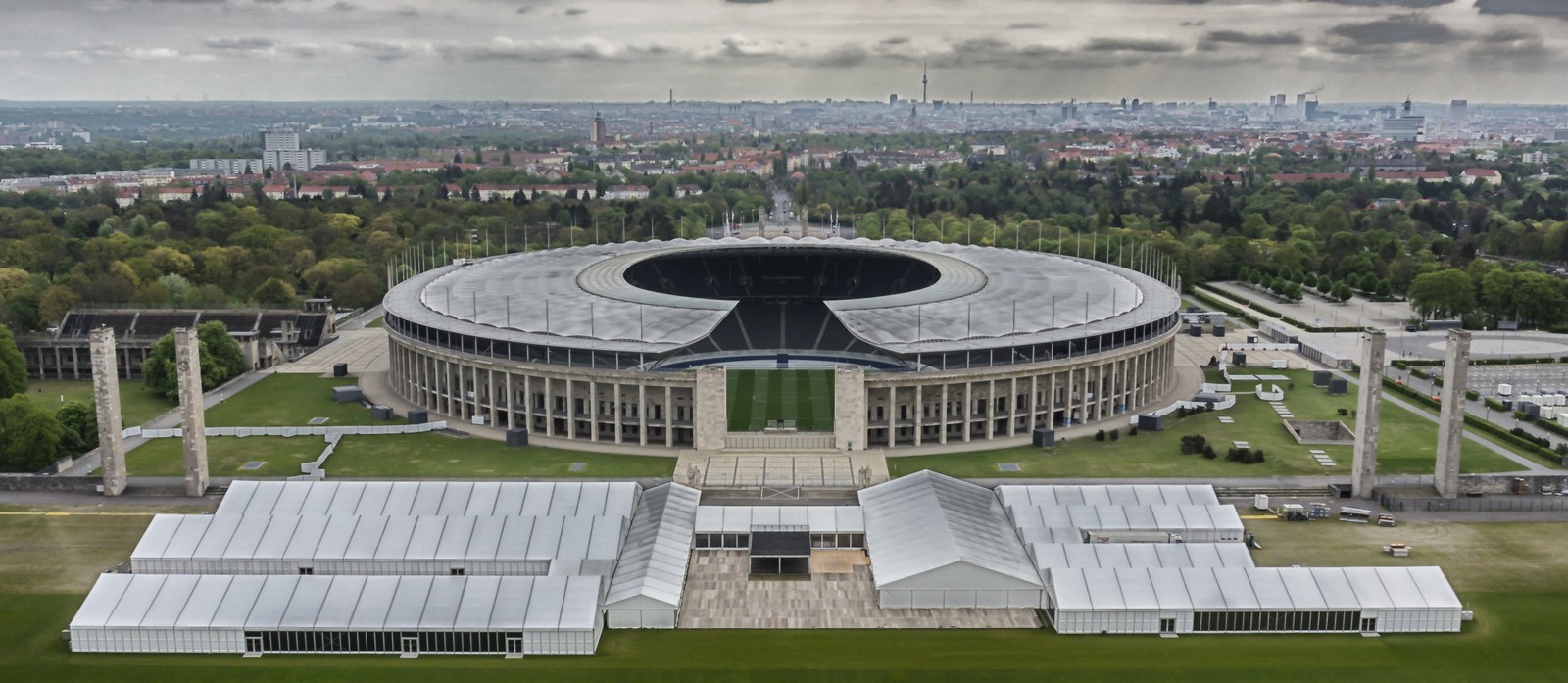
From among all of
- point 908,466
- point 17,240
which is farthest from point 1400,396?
point 17,240

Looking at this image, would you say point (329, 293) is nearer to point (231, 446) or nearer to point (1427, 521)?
point (231, 446)

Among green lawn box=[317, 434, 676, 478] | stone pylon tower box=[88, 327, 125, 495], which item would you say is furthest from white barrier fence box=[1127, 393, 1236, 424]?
stone pylon tower box=[88, 327, 125, 495]

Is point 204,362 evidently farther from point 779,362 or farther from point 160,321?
point 779,362

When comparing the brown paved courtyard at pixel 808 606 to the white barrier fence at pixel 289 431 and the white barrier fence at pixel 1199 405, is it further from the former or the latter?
the white barrier fence at pixel 1199 405

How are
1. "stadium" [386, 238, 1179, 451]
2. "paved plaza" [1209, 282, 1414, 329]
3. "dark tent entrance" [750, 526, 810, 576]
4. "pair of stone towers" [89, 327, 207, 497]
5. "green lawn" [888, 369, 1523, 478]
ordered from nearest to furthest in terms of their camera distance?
1. "dark tent entrance" [750, 526, 810, 576]
2. "pair of stone towers" [89, 327, 207, 497]
3. "green lawn" [888, 369, 1523, 478]
4. "stadium" [386, 238, 1179, 451]
5. "paved plaza" [1209, 282, 1414, 329]

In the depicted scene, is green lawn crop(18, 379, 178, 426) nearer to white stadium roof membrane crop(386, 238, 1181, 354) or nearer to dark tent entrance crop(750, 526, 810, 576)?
white stadium roof membrane crop(386, 238, 1181, 354)

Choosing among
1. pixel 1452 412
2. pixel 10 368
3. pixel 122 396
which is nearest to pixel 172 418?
pixel 122 396
